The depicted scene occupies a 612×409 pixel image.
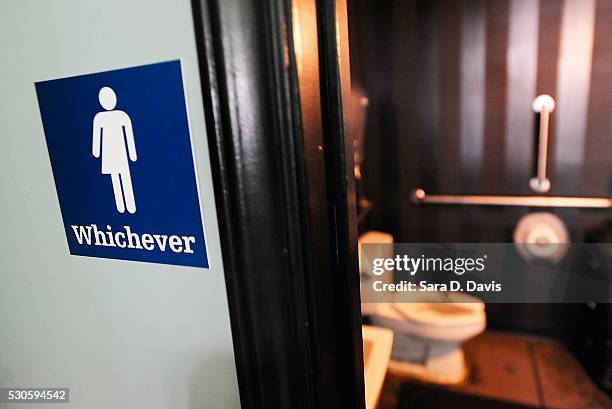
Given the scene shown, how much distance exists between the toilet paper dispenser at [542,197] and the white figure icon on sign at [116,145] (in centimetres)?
196

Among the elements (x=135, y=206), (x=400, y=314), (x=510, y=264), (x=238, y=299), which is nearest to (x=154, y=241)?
(x=135, y=206)

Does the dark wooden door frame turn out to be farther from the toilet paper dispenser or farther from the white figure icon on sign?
the toilet paper dispenser

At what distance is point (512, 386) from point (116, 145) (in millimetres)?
2048

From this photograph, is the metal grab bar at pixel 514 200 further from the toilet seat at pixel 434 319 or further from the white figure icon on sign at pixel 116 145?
the white figure icon on sign at pixel 116 145

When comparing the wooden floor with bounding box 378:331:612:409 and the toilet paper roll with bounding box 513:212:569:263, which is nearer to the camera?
the wooden floor with bounding box 378:331:612:409

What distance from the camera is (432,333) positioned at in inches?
71.8

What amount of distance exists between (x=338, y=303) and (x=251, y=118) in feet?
0.98

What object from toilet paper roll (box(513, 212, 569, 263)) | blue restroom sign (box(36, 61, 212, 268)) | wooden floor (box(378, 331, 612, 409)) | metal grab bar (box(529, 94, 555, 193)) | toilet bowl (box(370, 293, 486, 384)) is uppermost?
blue restroom sign (box(36, 61, 212, 268))

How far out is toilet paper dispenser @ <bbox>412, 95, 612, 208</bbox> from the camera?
194cm

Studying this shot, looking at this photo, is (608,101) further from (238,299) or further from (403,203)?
(238,299)

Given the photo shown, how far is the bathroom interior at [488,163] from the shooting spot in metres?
1.85

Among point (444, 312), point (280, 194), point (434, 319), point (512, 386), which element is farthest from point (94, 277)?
point (512, 386)

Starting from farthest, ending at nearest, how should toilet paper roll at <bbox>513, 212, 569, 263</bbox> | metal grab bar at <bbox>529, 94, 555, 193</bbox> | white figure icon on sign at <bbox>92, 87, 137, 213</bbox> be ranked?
1. toilet paper roll at <bbox>513, 212, 569, 263</bbox>
2. metal grab bar at <bbox>529, 94, 555, 193</bbox>
3. white figure icon on sign at <bbox>92, 87, 137, 213</bbox>

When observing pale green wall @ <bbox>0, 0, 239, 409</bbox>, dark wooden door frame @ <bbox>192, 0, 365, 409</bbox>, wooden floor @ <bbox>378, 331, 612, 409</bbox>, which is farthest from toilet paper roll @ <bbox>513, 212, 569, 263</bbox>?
pale green wall @ <bbox>0, 0, 239, 409</bbox>
